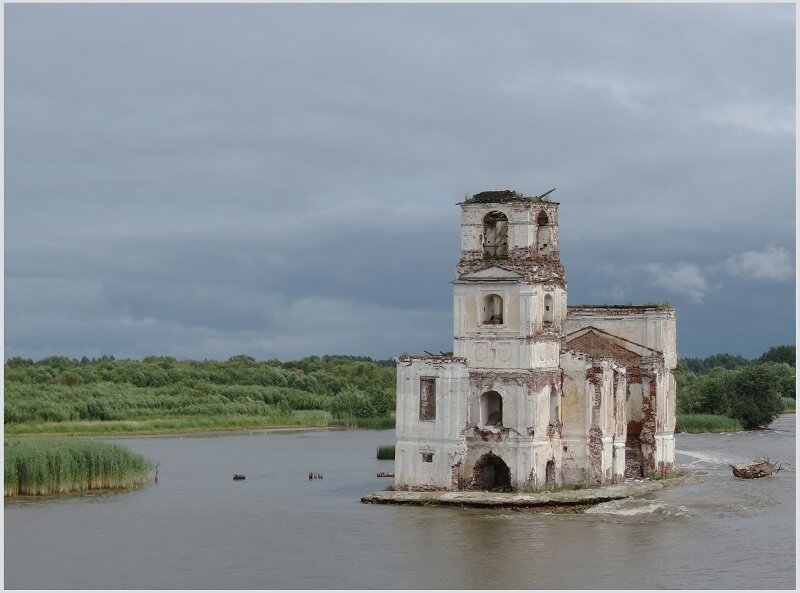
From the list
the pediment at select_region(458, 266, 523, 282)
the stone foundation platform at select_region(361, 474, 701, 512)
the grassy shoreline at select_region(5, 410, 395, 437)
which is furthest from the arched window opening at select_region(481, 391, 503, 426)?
the grassy shoreline at select_region(5, 410, 395, 437)

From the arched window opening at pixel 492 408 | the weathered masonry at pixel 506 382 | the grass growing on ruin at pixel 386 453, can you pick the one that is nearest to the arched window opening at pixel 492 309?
the weathered masonry at pixel 506 382

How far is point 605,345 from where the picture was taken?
50.0 meters

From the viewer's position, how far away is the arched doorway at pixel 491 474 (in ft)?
141

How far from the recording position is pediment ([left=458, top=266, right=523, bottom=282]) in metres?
42.8

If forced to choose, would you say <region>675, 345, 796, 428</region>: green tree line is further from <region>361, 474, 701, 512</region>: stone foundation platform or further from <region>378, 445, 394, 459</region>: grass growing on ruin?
<region>361, 474, 701, 512</region>: stone foundation platform

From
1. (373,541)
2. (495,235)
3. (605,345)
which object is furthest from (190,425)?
(373,541)

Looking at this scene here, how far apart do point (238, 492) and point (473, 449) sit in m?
9.13

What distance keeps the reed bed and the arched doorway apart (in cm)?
1182

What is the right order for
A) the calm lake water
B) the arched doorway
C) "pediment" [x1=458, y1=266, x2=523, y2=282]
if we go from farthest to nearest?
the arched doorway < "pediment" [x1=458, y1=266, x2=523, y2=282] < the calm lake water

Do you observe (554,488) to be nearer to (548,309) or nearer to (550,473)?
(550,473)

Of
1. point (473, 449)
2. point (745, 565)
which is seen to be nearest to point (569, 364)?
point (473, 449)

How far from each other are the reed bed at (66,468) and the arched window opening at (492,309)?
12.9 m

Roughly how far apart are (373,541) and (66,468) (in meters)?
12.6

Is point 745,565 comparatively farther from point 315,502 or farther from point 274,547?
point 315,502
